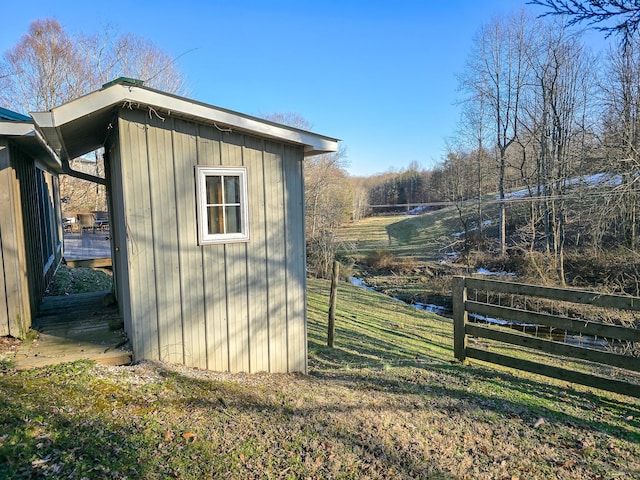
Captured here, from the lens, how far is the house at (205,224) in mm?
4492

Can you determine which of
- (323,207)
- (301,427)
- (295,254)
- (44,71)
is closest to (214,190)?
(295,254)

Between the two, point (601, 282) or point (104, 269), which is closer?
point (104, 269)

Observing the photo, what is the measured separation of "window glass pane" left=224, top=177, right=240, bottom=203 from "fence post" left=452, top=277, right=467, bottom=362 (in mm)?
3398

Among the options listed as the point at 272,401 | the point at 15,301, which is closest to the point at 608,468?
the point at 272,401

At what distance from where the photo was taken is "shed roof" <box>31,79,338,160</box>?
4113 mm

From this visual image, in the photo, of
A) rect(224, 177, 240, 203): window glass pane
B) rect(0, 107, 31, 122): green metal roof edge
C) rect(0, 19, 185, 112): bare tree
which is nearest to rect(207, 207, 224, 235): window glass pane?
rect(224, 177, 240, 203): window glass pane

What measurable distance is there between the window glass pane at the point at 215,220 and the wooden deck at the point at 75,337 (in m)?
1.80

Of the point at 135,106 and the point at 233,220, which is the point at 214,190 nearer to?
the point at 233,220

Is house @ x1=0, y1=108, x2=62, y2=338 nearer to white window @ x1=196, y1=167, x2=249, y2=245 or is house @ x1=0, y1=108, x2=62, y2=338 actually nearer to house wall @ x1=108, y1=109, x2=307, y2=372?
house wall @ x1=108, y1=109, x2=307, y2=372

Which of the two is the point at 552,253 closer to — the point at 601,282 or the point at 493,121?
the point at 601,282

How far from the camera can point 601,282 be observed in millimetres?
14812

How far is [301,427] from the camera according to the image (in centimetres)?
350

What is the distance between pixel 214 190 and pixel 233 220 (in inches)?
18.4

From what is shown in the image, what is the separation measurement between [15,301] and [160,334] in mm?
2174
